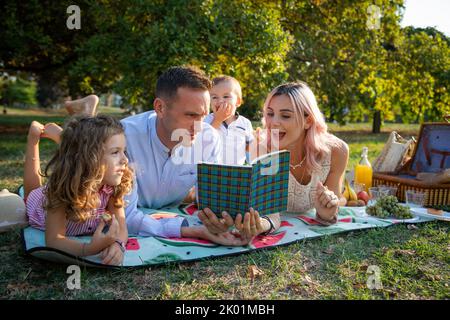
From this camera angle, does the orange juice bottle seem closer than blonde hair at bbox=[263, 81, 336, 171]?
No

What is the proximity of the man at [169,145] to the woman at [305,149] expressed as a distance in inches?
24.5

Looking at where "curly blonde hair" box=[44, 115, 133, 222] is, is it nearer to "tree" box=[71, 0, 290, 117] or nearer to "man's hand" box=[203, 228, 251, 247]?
"man's hand" box=[203, 228, 251, 247]

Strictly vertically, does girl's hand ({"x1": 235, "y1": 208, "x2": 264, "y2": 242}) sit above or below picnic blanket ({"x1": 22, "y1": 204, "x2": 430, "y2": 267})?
above

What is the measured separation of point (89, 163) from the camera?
2693 millimetres

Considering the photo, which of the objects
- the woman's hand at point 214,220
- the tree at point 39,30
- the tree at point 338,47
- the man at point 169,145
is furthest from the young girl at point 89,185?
the tree at point 338,47

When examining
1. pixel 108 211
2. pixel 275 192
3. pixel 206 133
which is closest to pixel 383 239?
pixel 275 192

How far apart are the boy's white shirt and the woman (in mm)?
1217

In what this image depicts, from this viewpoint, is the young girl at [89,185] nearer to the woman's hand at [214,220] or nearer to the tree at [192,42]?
the woman's hand at [214,220]

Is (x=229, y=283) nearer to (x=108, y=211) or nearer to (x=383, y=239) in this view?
(x=108, y=211)

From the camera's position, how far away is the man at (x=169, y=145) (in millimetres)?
3353

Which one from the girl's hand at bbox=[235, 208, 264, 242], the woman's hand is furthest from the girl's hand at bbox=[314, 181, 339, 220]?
the woman's hand

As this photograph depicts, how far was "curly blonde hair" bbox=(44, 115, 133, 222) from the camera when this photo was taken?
8.67 feet

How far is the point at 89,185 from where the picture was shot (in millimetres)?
2705
